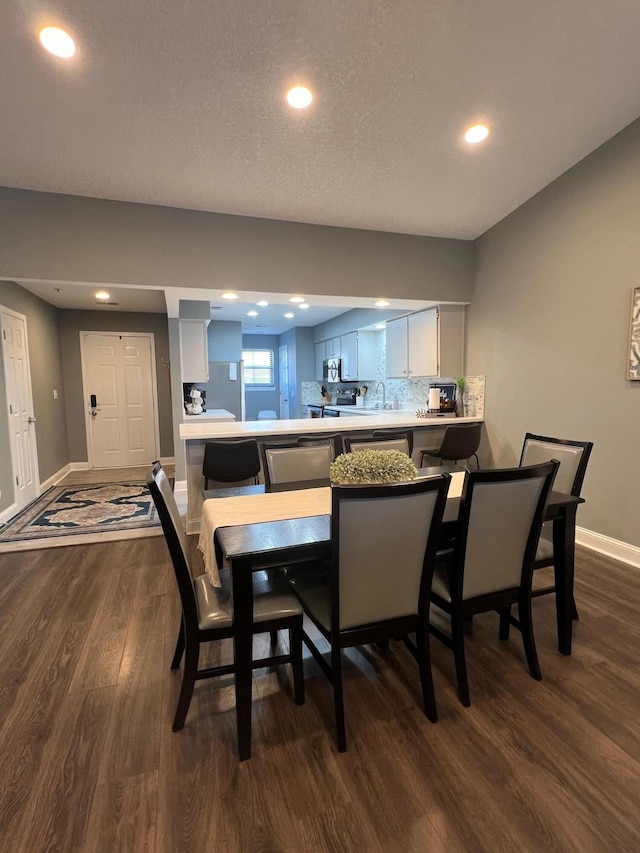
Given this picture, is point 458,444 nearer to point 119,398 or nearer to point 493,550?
point 493,550

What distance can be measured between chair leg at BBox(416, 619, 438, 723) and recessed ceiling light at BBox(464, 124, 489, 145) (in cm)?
318

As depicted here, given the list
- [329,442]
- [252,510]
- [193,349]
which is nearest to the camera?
[252,510]

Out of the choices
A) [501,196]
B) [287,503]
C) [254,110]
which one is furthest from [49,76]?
[501,196]

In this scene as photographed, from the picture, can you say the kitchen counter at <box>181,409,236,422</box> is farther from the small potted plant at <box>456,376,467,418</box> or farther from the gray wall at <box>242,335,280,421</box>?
the gray wall at <box>242,335,280,421</box>

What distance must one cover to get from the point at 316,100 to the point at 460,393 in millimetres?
3315

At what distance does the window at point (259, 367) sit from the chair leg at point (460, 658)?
9101 mm

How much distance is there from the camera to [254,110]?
102 inches

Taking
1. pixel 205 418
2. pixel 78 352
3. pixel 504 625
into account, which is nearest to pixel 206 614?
pixel 504 625

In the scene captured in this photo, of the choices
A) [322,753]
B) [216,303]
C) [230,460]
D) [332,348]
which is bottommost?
[322,753]

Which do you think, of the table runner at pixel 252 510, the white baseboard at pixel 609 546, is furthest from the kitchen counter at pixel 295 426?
the white baseboard at pixel 609 546

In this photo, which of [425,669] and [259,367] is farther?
[259,367]

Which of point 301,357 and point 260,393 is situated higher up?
point 301,357

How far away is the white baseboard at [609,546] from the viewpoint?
3.09 meters

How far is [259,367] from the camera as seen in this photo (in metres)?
10.5
